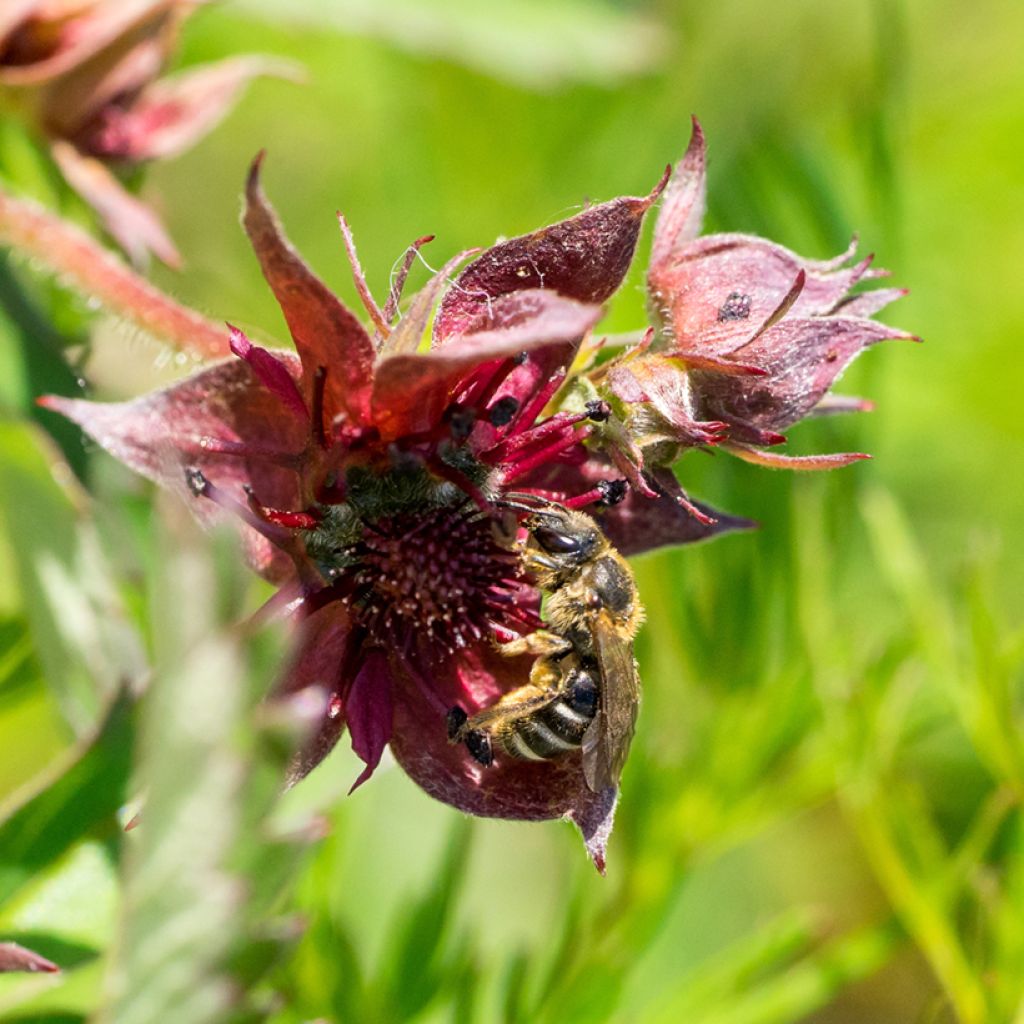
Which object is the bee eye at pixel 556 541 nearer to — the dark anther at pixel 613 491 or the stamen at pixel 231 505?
the dark anther at pixel 613 491

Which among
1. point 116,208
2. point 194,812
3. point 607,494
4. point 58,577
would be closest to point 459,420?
point 607,494

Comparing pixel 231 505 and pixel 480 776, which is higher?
pixel 231 505

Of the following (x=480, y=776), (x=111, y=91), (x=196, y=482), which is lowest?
(x=480, y=776)

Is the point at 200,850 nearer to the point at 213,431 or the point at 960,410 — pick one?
the point at 213,431

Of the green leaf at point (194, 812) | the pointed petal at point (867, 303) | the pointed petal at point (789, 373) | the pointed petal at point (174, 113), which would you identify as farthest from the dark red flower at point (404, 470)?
the pointed petal at point (174, 113)

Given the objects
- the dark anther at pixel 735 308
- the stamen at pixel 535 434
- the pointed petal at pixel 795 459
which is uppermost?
the dark anther at pixel 735 308

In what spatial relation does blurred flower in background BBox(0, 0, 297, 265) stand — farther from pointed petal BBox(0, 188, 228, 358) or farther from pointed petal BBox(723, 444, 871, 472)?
pointed petal BBox(723, 444, 871, 472)

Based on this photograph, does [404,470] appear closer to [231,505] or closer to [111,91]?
[231,505]
